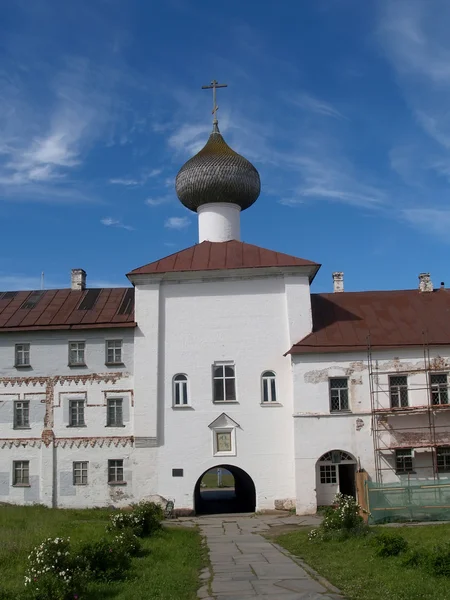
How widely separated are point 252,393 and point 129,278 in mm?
5757

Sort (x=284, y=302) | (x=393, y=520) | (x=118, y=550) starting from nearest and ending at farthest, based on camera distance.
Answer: (x=118, y=550) → (x=393, y=520) → (x=284, y=302)

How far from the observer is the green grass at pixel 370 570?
8352 mm

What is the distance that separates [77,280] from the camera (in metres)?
26.0

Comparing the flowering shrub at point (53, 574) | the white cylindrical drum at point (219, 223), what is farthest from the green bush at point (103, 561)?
the white cylindrical drum at point (219, 223)

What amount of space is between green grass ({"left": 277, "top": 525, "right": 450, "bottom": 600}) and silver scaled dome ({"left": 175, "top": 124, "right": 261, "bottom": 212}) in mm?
14487

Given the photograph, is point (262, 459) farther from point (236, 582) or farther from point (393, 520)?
point (236, 582)

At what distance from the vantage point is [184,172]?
25.7 meters

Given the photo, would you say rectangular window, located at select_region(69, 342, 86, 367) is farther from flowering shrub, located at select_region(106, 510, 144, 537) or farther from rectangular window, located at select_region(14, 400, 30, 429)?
flowering shrub, located at select_region(106, 510, 144, 537)

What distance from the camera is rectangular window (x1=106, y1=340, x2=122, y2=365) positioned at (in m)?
23.3

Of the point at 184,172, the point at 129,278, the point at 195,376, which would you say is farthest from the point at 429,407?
the point at 184,172

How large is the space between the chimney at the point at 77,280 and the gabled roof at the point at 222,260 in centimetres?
394

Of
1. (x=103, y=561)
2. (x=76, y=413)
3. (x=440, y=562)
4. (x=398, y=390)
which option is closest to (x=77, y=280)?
(x=76, y=413)

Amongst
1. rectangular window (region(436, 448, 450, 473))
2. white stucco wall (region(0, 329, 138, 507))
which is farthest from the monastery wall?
rectangular window (region(436, 448, 450, 473))

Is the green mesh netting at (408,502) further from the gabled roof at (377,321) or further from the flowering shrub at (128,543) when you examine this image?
the flowering shrub at (128,543)
